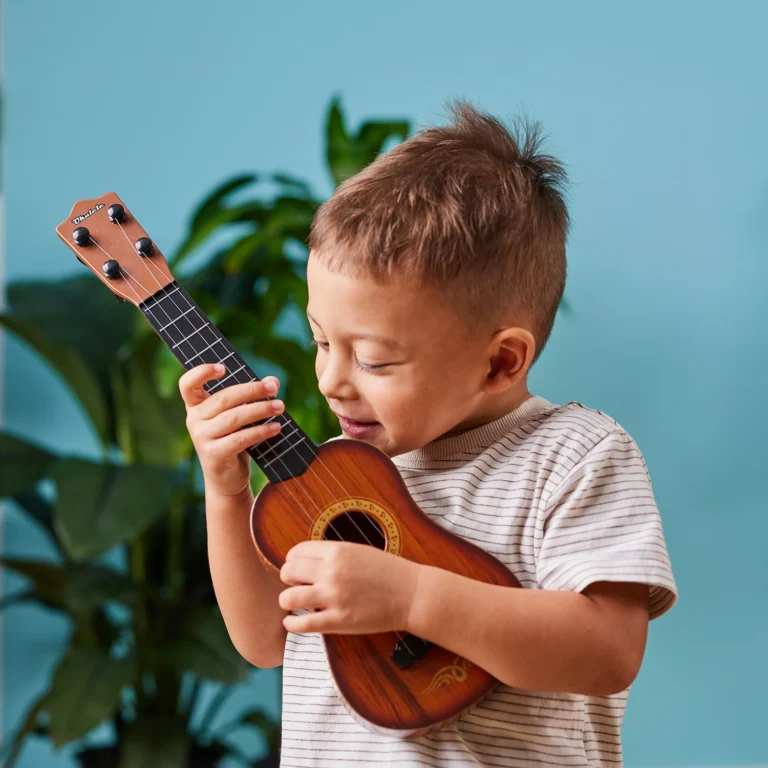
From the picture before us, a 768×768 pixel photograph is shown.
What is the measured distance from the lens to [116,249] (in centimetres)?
70

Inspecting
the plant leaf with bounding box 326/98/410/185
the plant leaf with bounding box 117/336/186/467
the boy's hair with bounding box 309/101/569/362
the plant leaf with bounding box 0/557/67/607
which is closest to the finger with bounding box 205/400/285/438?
the boy's hair with bounding box 309/101/569/362

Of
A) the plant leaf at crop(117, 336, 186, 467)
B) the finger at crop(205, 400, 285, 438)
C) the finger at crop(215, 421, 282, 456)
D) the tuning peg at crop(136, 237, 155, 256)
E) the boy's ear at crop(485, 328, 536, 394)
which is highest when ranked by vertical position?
the plant leaf at crop(117, 336, 186, 467)

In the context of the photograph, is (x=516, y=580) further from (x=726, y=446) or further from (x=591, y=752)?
(x=726, y=446)

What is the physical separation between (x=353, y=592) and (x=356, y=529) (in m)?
0.10

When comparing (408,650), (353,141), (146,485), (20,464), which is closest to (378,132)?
(353,141)

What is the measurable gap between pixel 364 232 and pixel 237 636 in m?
0.33

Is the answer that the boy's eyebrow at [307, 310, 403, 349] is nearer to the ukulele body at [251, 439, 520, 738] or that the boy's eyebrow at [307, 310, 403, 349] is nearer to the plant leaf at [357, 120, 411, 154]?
the ukulele body at [251, 439, 520, 738]

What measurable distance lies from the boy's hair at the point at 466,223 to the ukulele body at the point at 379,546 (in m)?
0.13

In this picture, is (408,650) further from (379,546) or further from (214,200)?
(214,200)

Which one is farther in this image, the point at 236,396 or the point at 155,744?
the point at 155,744

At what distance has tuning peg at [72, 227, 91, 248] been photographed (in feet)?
2.29

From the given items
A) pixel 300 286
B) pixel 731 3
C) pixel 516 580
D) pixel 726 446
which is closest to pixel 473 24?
pixel 731 3

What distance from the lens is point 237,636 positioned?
0.74 m

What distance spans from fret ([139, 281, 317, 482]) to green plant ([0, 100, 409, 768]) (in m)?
0.78
